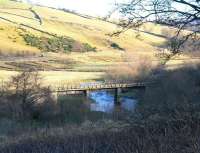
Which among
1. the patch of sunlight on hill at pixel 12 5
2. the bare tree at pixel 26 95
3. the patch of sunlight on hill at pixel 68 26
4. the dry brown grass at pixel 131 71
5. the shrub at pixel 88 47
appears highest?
the patch of sunlight on hill at pixel 12 5

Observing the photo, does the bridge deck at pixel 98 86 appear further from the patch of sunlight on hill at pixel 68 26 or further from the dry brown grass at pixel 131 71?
the patch of sunlight on hill at pixel 68 26

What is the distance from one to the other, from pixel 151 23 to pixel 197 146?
369cm

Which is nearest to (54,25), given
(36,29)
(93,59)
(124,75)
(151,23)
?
(36,29)

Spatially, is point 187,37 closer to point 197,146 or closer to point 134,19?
point 134,19

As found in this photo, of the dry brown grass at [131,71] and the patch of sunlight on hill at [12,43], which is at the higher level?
the patch of sunlight on hill at [12,43]

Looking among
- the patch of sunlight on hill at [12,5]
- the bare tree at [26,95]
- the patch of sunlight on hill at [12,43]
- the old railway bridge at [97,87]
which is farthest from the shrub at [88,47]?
the bare tree at [26,95]

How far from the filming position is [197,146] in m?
4.38

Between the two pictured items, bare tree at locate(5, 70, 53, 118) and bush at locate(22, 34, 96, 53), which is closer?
bare tree at locate(5, 70, 53, 118)

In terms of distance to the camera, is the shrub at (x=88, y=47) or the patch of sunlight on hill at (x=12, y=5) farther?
the patch of sunlight on hill at (x=12, y=5)

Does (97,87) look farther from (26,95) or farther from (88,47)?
(88,47)

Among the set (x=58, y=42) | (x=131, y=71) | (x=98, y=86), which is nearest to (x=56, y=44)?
(x=58, y=42)

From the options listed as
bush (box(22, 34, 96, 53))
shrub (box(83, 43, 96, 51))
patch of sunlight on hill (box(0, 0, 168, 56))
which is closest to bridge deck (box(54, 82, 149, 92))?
patch of sunlight on hill (box(0, 0, 168, 56))

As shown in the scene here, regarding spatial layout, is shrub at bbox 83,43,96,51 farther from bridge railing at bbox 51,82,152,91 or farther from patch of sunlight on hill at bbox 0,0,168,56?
bridge railing at bbox 51,82,152,91

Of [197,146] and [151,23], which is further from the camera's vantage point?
[151,23]
